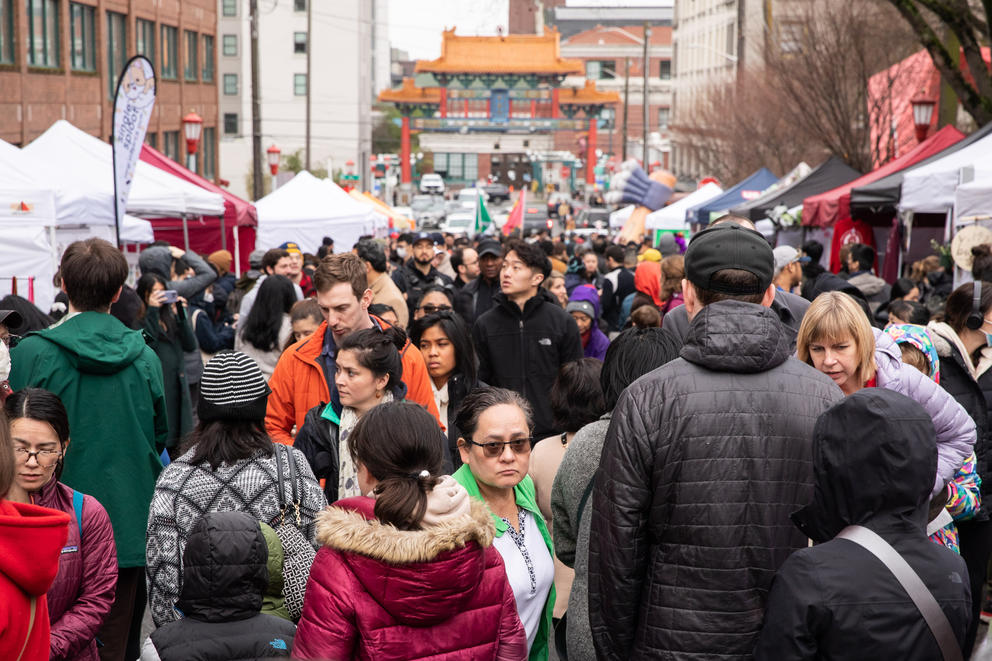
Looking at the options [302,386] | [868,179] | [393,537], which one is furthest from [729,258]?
[868,179]

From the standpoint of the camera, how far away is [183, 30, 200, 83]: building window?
39.5m

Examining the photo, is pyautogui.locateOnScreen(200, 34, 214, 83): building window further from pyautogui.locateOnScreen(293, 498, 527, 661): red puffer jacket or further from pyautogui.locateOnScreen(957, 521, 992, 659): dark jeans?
pyautogui.locateOnScreen(293, 498, 527, 661): red puffer jacket

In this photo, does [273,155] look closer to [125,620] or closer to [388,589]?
[125,620]

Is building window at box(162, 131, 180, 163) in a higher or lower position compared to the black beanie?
higher

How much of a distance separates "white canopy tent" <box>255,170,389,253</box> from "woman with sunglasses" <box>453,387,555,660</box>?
17.1 metres

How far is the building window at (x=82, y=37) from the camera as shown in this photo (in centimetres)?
2825

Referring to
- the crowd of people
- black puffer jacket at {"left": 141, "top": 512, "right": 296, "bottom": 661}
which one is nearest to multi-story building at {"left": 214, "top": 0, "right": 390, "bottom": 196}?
the crowd of people

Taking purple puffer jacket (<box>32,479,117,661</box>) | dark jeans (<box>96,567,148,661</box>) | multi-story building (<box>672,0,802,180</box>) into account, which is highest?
multi-story building (<box>672,0,802,180</box>)

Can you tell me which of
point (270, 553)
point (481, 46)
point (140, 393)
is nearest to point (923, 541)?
point (270, 553)

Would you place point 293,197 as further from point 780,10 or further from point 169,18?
point 780,10

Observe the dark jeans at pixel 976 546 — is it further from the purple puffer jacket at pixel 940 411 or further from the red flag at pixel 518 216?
the red flag at pixel 518 216

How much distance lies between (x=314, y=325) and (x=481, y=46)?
92316mm

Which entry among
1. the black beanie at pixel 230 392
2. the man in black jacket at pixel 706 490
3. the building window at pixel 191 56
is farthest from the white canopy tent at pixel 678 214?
the man in black jacket at pixel 706 490

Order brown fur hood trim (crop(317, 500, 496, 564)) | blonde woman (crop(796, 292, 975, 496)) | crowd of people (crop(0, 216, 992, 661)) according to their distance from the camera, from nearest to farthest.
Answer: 1. crowd of people (crop(0, 216, 992, 661))
2. brown fur hood trim (crop(317, 500, 496, 564))
3. blonde woman (crop(796, 292, 975, 496))
